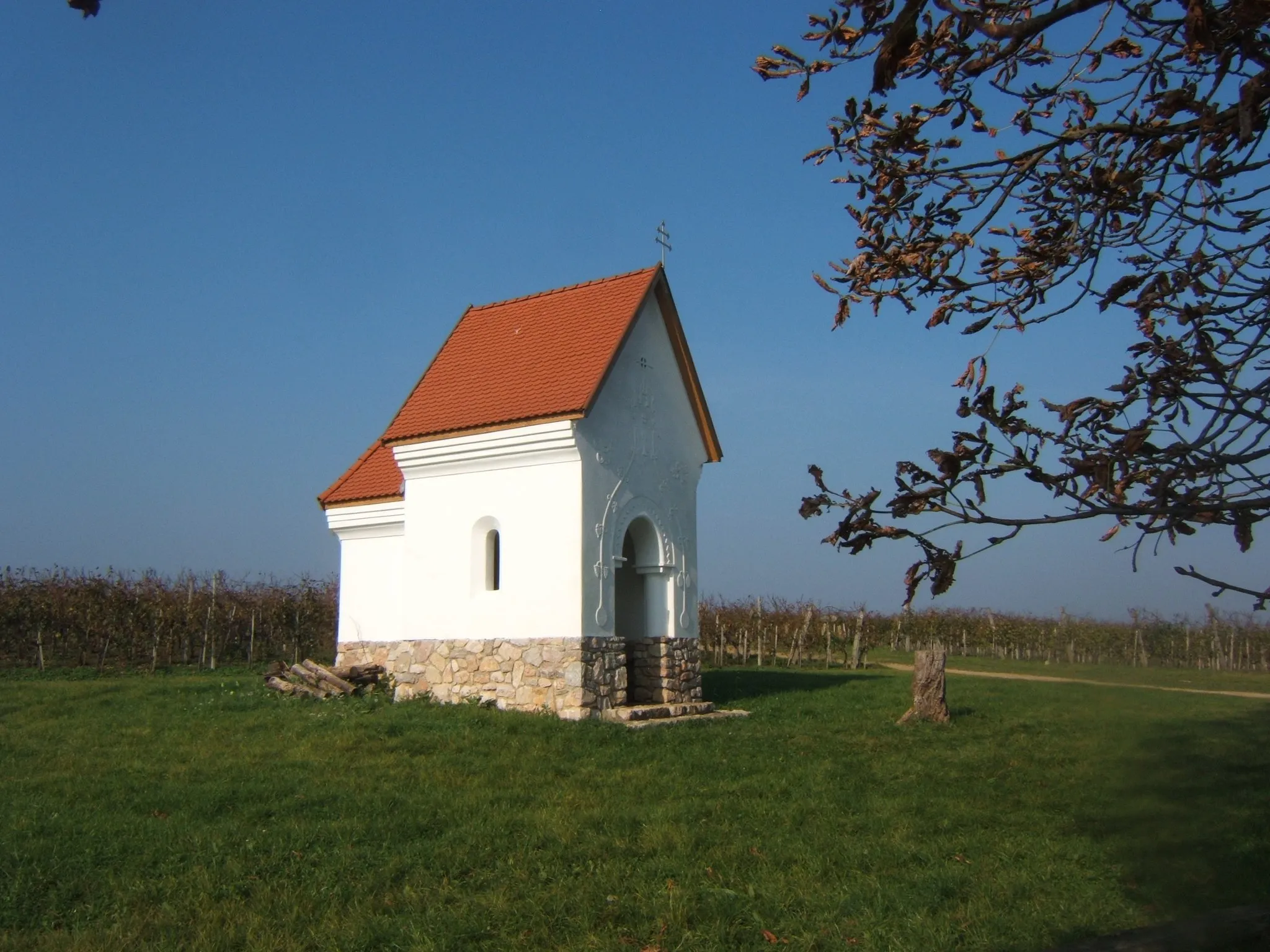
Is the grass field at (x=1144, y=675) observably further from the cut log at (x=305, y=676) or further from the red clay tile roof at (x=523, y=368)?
the cut log at (x=305, y=676)

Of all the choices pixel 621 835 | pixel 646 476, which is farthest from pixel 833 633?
pixel 621 835

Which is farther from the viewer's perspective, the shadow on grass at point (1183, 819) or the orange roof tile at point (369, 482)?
the orange roof tile at point (369, 482)

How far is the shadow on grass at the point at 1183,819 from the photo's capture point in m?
4.16

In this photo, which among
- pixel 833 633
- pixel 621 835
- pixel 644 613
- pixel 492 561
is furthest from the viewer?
pixel 833 633

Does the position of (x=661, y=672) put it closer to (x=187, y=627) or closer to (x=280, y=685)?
(x=280, y=685)

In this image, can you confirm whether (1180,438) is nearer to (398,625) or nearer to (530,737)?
(530,737)

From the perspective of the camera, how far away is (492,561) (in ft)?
53.4

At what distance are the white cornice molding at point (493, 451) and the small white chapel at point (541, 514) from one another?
28 millimetres

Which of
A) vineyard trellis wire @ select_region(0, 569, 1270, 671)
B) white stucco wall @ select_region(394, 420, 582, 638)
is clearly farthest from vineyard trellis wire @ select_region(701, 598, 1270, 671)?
white stucco wall @ select_region(394, 420, 582, 638)

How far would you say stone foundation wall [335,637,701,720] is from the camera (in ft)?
48.3

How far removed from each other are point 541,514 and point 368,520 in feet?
13.9

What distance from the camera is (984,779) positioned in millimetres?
11164

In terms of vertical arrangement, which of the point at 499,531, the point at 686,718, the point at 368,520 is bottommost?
the point at 686,718

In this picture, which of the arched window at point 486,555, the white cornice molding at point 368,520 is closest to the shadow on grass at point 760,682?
the arched window at point 486,555
